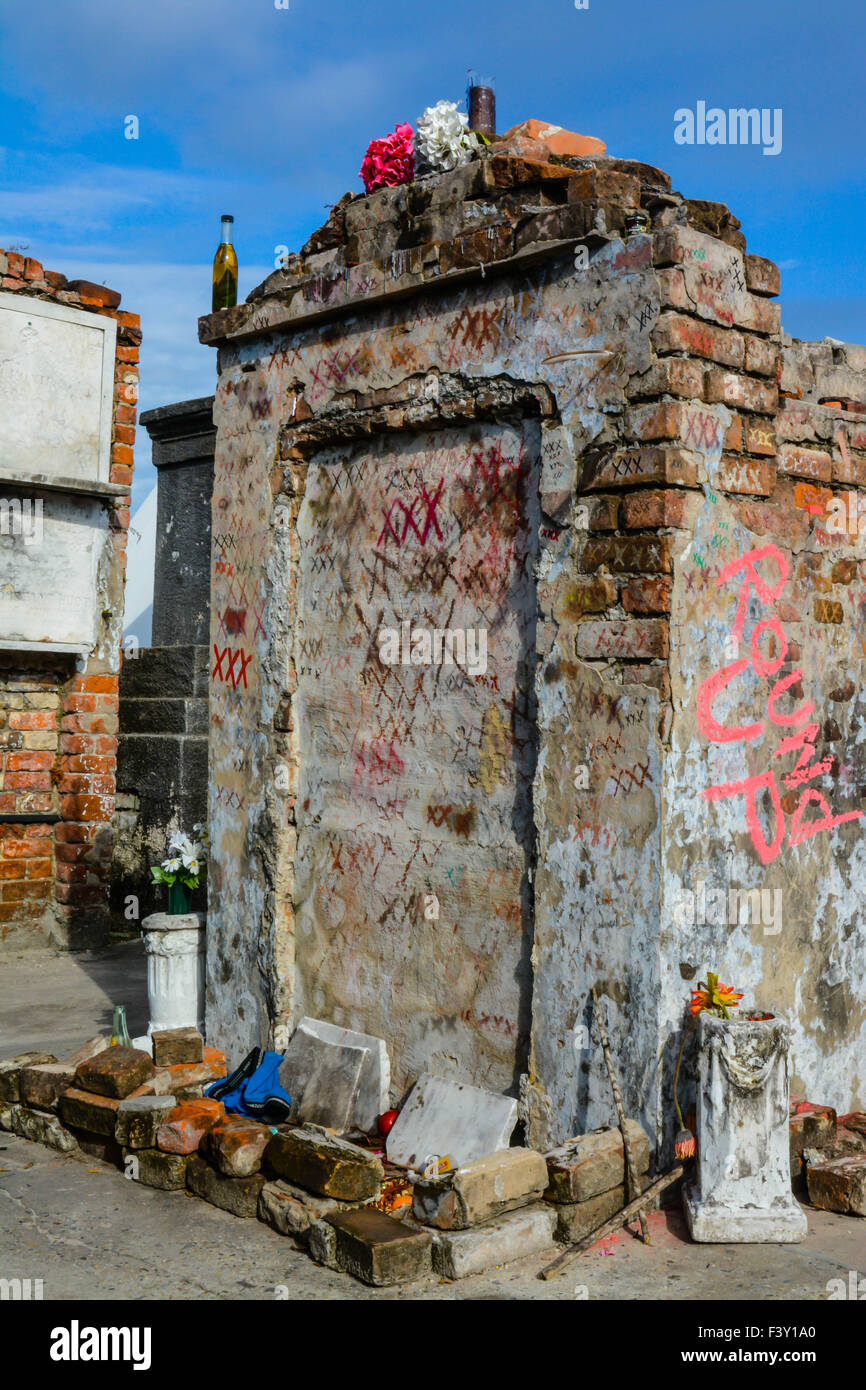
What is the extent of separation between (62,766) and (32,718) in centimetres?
37

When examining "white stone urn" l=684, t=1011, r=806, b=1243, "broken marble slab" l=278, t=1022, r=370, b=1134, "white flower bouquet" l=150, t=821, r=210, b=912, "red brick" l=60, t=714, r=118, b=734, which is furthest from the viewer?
"red brick" l=60, t=714, r=118, b=734

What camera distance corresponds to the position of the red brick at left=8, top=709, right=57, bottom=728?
322 inches

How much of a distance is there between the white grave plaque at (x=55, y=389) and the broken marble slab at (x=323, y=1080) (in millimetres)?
4567

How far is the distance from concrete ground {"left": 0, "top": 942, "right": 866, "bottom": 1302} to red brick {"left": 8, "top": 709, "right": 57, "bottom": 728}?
4.18 metres

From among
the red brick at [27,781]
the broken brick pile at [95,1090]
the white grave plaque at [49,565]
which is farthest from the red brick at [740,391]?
the red brick at [27,781]

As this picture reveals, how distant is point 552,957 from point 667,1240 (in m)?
0.89

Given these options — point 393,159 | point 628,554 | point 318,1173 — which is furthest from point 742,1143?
point 393,159

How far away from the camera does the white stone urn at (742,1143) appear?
358cm

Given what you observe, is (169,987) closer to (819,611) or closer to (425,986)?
(425,986)

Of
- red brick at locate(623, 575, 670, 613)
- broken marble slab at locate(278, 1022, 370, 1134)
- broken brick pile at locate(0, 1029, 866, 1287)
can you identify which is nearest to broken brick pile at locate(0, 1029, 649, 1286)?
broken brick pile at locate(0, 1029, 866, 1287)

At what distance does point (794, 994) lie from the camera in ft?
14.1

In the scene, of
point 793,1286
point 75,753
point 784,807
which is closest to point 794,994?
point 784,807

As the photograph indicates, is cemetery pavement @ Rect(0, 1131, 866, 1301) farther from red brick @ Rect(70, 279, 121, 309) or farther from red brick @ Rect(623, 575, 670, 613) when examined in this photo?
red brick @ Rect(70, 279, 121, 309)

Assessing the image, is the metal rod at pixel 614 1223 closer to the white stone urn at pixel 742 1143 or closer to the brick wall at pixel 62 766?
the white stone urn at pixel 742 1143
